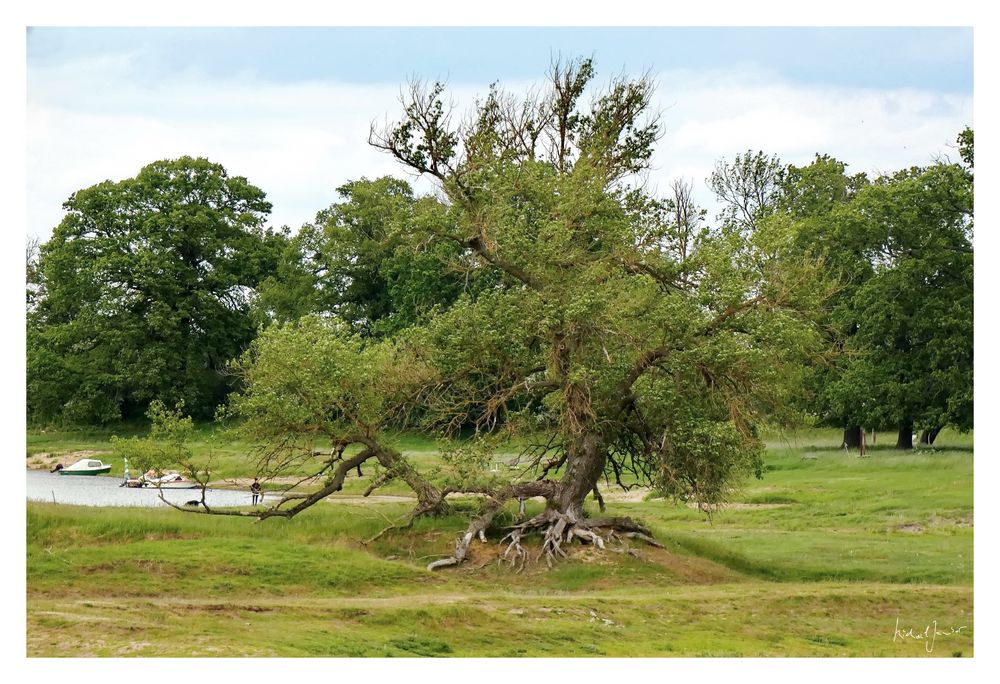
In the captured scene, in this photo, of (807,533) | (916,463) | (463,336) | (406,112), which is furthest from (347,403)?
(916,463)

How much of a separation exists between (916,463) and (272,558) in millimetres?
32449

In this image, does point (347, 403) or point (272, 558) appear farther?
point (347, 403)

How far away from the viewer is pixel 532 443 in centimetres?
3256

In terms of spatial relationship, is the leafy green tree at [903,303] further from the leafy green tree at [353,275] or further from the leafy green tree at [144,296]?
Result: the leafy green tree at [144,296]

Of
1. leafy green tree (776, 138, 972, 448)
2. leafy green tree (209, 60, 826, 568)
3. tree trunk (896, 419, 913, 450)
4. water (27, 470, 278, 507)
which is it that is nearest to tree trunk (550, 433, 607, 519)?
leafy green tree (209, 60, 826, 568)

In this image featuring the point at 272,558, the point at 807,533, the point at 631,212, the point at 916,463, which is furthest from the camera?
the point at 916,463

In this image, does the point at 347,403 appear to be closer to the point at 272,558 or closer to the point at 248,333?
the point at 272,558

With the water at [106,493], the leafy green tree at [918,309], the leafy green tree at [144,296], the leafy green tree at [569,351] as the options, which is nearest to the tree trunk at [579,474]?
the leafy green tree at [569,351]

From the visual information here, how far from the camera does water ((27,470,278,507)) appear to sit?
4106 centimetres

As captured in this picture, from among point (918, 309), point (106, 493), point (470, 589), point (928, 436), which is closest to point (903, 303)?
point (918, 309)

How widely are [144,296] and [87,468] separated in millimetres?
13986

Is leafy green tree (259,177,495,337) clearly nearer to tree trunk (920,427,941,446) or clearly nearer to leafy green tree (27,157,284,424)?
leafy green tree (27,157,284,424)
